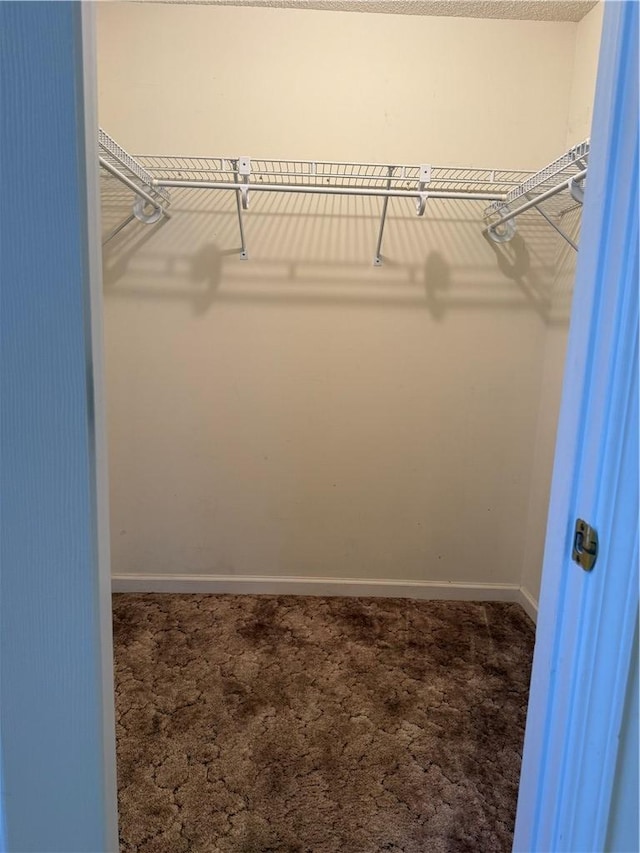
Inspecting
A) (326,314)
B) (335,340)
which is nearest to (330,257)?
(326,314)

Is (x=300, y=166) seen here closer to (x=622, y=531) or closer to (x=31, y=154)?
(x=31, y=154)

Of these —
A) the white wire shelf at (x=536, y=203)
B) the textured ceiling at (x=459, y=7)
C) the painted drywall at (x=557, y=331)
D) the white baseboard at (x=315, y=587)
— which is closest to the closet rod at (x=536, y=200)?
the white wire shelf at (x=536, y=203)

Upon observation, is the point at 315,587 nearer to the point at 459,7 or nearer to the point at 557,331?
the point at 557,331

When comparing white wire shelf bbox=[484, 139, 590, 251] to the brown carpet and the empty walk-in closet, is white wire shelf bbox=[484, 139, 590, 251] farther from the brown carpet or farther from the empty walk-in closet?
the brown carpet

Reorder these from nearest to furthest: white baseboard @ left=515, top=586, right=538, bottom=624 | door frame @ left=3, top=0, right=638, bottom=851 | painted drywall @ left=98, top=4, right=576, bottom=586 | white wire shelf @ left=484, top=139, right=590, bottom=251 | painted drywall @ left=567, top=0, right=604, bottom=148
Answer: door frame @ left=3, top=0, right=638, bottom=851
white wire shelf @ left=484, top=139, right=590, bottom=251
painted drywall @ left=567, top=0, right=604, bottom=148
painted drywall @ left=98, top=4, right=576, bottom=586
white baseboard @ left=515, top=586, right=538, bottom=624

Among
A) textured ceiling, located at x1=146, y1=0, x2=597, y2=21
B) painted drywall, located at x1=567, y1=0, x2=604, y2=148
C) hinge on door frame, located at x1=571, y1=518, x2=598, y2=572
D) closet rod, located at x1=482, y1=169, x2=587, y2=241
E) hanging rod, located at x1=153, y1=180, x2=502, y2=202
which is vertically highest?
textured ceiling, located at x1=146, y1=0, x2=597, y2=21

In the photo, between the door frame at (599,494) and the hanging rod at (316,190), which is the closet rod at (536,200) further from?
the door frame at (599,494)

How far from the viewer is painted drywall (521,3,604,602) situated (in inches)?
81.9

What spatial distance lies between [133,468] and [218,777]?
4.53ft

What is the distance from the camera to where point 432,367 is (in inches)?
95.3

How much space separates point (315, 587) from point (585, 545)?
1.95 metres

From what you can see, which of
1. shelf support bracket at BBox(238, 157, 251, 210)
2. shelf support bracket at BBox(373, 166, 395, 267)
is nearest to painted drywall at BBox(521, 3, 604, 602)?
shelf support bracket at BBox(373, 166, 395, 267)

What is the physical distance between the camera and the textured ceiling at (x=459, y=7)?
2.08 m

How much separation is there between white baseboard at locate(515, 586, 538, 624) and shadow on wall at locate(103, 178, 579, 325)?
1.26m
